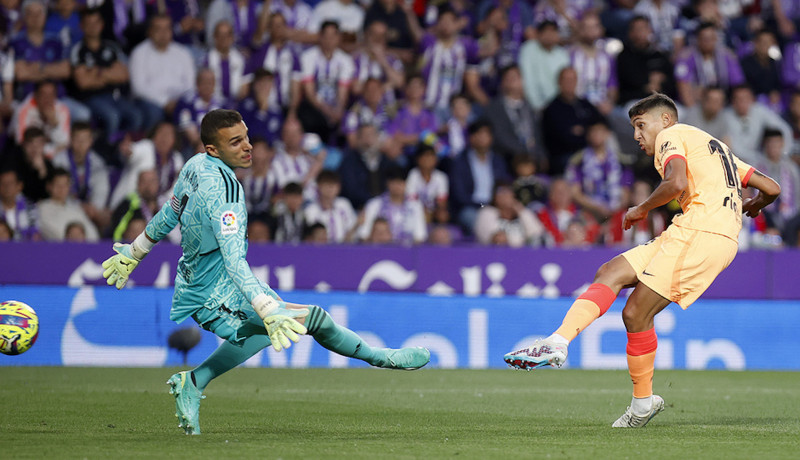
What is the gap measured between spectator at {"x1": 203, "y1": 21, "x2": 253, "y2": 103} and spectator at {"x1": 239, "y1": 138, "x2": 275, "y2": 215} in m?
1.21

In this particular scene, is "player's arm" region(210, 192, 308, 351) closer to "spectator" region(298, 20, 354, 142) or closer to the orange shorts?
the orange shorts

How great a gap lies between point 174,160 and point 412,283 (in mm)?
3387

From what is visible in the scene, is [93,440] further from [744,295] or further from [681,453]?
[744,295]

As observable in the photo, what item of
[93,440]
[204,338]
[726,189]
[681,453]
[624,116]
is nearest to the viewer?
[681,453]

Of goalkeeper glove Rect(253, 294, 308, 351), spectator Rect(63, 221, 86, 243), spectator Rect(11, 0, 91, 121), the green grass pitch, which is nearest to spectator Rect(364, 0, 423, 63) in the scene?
spectator Rect(11, 0, 91, 121)

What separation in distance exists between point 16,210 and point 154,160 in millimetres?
1689

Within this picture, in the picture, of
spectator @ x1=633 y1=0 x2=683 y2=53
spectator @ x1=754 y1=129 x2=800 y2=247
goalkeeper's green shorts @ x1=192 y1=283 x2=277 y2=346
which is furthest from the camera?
spectator @ x1=633 y1=0 x2=683 y2=53

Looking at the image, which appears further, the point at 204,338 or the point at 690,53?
the point at 690,53

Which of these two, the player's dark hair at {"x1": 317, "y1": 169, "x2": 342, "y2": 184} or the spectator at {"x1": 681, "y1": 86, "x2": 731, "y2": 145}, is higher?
the spectator at {"x1": 681, "y1": 86, "x2": 731, "y2": 145}

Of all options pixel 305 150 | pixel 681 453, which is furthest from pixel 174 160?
pixel 681 453

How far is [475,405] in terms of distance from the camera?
8797 millimetres

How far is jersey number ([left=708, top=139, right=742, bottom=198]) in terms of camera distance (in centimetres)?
716

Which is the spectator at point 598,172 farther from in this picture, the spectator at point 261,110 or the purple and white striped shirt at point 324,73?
the spectator at point 261,110

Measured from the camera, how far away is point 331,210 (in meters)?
14.0
